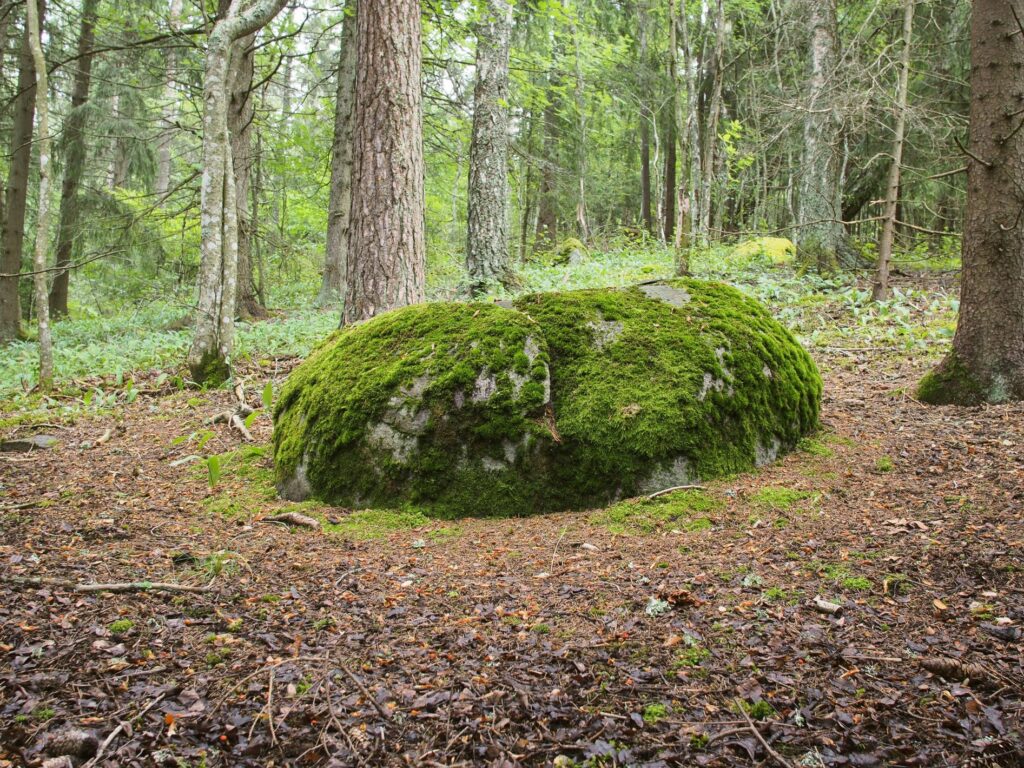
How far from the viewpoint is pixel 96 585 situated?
9.00ft

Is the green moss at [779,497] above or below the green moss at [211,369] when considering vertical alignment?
below

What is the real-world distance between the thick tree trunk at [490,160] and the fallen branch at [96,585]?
306 inches

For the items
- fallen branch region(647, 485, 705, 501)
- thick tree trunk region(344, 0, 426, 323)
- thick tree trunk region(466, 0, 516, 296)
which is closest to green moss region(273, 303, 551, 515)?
fallen branch region(647, 485, 705, 501)

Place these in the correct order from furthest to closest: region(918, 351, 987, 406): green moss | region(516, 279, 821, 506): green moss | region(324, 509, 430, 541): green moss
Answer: region(918, 351, 987, 406): green moss → region(516, 279, 821, 506): green moss → region(324, 509, 430, 541): green moss

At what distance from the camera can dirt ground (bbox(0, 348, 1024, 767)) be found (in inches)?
73.0

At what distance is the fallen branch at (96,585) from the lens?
2717mm

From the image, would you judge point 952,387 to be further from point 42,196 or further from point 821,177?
point 42,196

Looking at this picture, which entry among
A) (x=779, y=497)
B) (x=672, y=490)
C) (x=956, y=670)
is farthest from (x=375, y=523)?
(x=956, y=670)

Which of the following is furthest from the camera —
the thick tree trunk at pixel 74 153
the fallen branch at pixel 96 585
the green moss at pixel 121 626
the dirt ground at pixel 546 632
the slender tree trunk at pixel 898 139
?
the thick tree trunk at pixel 74 153

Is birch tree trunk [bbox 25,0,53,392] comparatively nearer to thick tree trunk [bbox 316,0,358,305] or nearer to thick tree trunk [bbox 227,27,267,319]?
thick tree trunk [bbox 227,27,267,319]

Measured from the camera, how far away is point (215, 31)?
6.74 meters

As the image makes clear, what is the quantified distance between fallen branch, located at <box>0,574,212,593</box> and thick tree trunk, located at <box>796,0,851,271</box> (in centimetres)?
1229

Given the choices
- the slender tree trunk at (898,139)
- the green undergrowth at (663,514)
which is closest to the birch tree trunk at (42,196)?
the green undergrowth at (663,514)

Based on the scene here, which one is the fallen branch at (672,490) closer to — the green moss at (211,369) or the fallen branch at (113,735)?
the fallen branch at (113,735)
